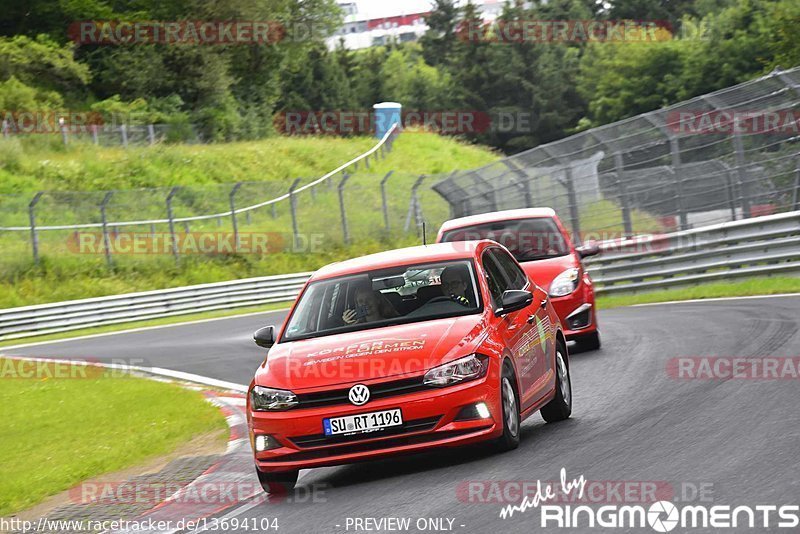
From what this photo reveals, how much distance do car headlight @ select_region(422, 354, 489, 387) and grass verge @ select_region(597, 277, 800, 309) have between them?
1135 cm

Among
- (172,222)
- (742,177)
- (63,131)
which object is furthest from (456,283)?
Answer: (63,131)

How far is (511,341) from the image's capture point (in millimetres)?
8867

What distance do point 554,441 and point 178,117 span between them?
49.8m

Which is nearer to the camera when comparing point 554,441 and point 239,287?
point 554,441

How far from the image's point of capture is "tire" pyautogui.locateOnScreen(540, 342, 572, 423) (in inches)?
388

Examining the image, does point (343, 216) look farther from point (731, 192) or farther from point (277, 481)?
point (277, 481)

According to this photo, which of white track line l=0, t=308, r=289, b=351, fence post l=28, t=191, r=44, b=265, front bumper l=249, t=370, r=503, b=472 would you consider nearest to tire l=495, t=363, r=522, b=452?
front bumper l=249, t=370, r=503, b=472

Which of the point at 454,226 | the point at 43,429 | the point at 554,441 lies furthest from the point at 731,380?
the point at 43,429

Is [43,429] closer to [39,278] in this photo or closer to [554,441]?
[554,441]

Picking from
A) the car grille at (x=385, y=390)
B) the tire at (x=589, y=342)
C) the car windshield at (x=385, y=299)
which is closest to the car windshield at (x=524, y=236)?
the tire at (x=589, y=342)

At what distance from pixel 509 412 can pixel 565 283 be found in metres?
6.20

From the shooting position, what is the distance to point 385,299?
930cm

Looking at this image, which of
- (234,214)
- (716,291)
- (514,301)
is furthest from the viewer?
(234,214)

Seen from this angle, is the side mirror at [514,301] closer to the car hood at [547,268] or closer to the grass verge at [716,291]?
the car hood at [547,268]
